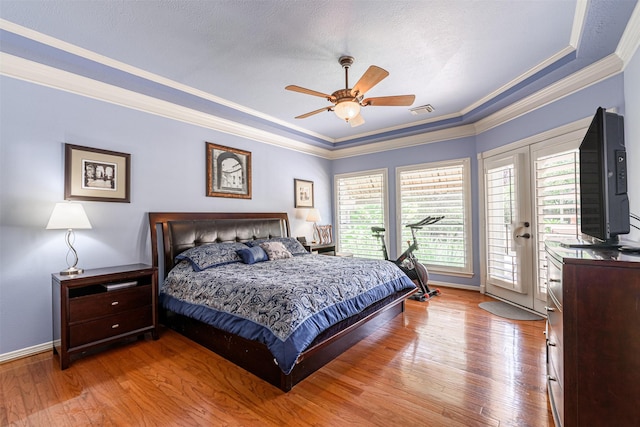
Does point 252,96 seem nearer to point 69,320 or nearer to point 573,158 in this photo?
point 69,320

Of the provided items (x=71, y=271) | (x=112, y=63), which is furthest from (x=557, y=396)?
(x=112, y=63)

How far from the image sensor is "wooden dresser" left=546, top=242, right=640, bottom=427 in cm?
124

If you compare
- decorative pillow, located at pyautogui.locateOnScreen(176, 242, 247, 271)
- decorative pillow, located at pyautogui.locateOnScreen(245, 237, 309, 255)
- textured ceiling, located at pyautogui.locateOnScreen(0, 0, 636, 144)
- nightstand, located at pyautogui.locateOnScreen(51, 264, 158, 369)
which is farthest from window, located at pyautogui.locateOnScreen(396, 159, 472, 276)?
nightstand, located at pyautogui.locateOnScreen(51, 264, 158, 369)

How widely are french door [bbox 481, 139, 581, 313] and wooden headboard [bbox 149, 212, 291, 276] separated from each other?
3267 mm

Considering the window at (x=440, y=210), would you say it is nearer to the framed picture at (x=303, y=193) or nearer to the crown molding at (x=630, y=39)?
the framed picture at (x=303, y=193)

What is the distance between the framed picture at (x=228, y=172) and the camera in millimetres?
4023

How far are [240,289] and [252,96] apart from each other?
7.92 feet

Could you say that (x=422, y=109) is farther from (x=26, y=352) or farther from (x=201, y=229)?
(x=26, y=352)

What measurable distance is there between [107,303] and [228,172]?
2.26 meters

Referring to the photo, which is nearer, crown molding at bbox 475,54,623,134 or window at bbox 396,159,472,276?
crown molding at bbox 475,54,623,134

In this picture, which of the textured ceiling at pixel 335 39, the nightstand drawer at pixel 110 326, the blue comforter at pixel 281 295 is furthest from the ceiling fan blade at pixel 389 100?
the nightstand drawer at pixel 110 326

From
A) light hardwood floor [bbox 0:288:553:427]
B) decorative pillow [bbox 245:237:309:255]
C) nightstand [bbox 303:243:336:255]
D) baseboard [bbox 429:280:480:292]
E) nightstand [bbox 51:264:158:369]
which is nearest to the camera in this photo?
light hardwood floor [bbox 0:288:553:427]

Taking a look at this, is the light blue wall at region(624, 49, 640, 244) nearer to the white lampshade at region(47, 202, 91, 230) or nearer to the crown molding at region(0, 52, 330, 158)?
the crown molding at region(0, 52, 330, 158)

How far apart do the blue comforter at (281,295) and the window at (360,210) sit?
2.19 metres
